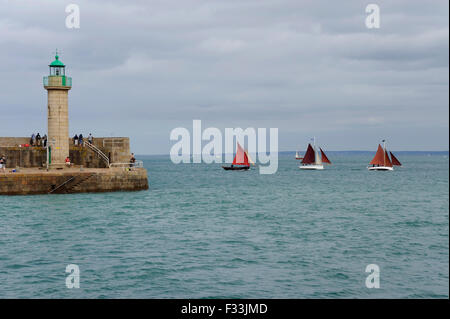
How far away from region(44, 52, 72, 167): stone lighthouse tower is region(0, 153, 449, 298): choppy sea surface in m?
6.69

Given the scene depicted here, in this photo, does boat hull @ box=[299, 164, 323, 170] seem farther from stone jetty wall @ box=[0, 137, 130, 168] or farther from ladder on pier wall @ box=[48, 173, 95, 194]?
ladder on pier wall @ box=[48, 173, 95, 194]

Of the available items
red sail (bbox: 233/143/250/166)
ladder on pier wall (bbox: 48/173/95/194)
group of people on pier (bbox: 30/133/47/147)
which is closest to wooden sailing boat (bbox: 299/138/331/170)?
red sail (bbox: 233/143/250/166)

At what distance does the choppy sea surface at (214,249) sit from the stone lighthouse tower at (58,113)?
21.9ft

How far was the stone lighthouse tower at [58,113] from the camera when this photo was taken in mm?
47781

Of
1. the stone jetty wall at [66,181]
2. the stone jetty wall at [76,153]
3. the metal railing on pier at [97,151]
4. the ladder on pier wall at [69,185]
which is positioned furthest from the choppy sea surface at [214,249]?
the metal railing on pier at [97,151]

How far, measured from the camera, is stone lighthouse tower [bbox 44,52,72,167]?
4778 cm

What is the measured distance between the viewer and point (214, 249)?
24250 millimetres

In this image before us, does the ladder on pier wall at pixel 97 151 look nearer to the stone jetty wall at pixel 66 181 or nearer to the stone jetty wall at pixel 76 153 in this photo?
the stone jetty wall at pixel 76 153

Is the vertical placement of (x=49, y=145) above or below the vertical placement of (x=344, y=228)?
above
